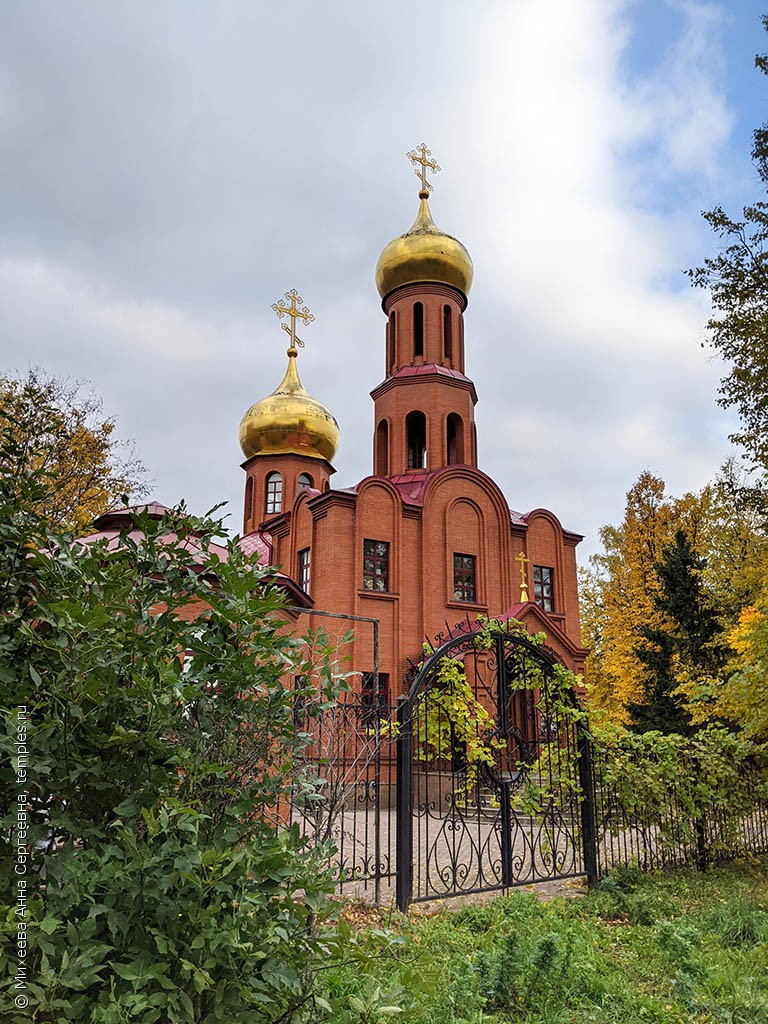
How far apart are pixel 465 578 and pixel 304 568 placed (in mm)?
4316

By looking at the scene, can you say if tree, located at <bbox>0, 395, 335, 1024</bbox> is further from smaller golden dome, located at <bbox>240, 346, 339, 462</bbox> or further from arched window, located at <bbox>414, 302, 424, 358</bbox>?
smaller golden dome, located at <bbox>240, 346, 339, 462</bbox>

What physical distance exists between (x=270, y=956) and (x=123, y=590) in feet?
3.84

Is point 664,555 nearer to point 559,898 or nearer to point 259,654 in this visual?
point 559,898

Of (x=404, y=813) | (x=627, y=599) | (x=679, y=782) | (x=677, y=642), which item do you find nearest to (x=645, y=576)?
(x=627, y=599)

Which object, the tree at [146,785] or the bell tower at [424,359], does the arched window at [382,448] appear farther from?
the tree at [146,785]

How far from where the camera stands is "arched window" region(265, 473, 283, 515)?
27.9 m

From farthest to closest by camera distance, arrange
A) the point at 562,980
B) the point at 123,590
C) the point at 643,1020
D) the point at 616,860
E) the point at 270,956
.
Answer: the point at 616,860, the point at 562,980, the point at 643,1020, the point at 123,590, the point at 270,956

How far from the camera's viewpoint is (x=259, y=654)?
2.55 m

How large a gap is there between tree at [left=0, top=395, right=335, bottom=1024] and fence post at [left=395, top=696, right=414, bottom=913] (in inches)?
170

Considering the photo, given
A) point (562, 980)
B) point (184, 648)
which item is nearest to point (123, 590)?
point (184, 648)

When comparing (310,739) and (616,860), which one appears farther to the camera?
(616,860)

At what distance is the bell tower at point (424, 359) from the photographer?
75.2 ft

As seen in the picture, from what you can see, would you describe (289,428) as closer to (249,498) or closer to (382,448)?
(249,498)

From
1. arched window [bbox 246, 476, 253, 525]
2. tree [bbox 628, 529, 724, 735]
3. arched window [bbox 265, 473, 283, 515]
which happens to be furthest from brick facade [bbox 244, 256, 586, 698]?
arched window [bbox 246, 476, 253, 525]
